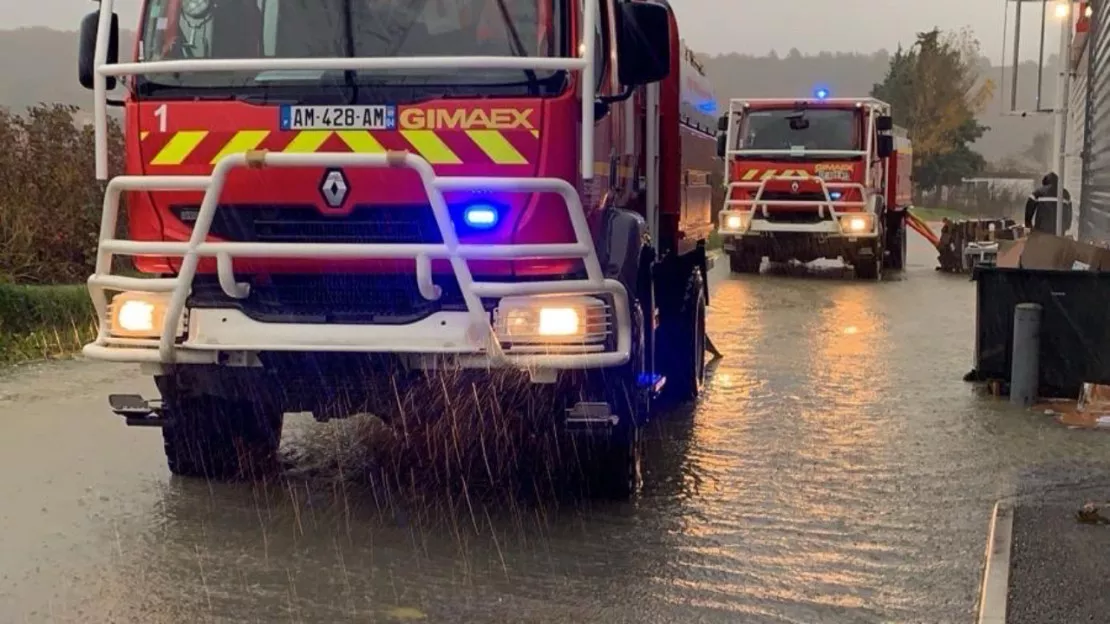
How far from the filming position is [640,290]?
6.00 meters

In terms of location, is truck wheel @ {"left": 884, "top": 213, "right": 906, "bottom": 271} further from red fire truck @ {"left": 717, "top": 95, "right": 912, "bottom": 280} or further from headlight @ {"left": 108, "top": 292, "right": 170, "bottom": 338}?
headlight @ {"left": 108, "top": 292, "right": 170, "bottom": 338}

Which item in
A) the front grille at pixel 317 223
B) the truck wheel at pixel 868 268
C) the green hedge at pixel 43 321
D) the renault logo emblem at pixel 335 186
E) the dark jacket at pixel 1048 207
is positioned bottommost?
the truck wheel at pixel 868 268

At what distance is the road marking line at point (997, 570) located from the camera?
4297 millimetres

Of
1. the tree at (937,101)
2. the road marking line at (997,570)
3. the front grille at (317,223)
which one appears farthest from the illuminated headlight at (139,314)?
the tree at (937,101)

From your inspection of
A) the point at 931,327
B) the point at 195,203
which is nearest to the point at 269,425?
the point at 195,203

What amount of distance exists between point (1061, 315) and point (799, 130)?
36.0 feet

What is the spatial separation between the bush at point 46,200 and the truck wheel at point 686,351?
6959 millimetres

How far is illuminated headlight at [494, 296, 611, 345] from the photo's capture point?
5.02 m

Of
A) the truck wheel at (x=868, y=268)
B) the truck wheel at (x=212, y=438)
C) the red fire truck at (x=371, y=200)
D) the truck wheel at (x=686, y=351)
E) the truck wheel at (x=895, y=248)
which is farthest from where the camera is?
the truck wheel at (x=895, y=248)

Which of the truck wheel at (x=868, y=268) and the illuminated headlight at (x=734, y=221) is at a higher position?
the illuminated headlight at (x=734, y=221)

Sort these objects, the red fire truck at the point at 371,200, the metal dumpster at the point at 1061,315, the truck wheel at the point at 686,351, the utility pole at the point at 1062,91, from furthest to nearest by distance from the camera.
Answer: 1. the utility pole at the point at 1062,91
2. the truck wheel at the point at 686,351
3. the metal dumpster at the point at 1061,315
4. the red fire truck at the point at 371,200

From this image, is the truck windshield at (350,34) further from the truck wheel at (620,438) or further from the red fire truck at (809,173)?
the red fire truck at (809,173)

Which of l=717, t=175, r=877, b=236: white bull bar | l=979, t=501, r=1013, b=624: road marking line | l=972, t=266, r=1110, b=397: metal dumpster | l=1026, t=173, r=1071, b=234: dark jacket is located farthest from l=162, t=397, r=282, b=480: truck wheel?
l=717, t=175, r=877, b=236: white bull bar

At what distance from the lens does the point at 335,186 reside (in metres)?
5.16
